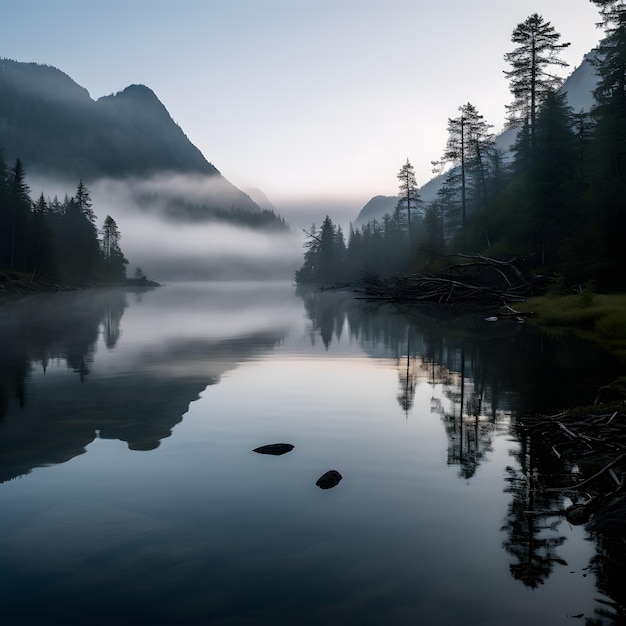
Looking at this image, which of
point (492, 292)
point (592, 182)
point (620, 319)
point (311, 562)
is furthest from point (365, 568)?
point (592, 182)

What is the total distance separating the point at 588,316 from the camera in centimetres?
2869

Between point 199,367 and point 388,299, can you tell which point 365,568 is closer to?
point 199,367

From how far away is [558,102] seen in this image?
4803cm

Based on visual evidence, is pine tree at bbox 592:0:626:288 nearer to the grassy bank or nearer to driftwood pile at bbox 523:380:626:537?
the grassy bank

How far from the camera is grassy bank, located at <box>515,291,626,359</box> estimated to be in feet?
79.8

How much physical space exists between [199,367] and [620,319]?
18615 millimetres

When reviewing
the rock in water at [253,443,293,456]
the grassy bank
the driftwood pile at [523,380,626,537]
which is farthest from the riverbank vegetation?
the driftwood pile at [523,380,626,537]

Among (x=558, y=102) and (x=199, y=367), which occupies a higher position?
(x=558, y=102)

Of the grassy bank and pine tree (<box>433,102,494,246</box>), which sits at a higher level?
pine tree (<box>433,102,494,246</box>)

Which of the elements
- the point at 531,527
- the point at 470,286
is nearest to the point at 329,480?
the point at 531,527

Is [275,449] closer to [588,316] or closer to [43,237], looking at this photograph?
[588,316]

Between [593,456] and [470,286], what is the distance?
36.2 meters

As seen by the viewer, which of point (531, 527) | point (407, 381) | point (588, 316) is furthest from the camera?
point (588, 316)

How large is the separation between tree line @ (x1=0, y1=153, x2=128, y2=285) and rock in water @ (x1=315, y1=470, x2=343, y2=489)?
260ft
